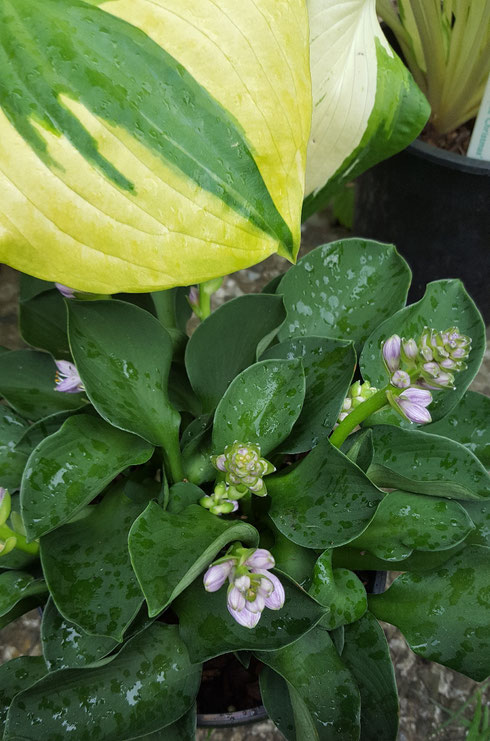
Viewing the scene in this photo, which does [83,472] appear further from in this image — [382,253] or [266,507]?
[382,253]

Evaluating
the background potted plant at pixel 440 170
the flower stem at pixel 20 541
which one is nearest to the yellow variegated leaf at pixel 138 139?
the flower stem at pixel 20 541

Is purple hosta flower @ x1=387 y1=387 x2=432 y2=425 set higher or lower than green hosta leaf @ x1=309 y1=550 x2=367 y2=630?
higher

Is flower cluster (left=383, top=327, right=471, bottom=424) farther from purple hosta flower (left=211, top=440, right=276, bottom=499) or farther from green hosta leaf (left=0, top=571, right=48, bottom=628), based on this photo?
green hosta leaf (left=0, top=571, right=48, bottom=628)

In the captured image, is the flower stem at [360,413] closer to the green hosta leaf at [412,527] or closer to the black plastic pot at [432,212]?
the green hosta leaf at [412,527]

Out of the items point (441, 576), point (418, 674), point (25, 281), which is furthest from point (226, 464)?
point (418, 674)

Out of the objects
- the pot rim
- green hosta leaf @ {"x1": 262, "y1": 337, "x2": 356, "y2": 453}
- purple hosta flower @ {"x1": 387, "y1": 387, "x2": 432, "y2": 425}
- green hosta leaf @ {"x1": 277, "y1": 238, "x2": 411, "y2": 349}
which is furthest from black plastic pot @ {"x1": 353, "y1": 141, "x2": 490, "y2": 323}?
purple hosta flower @ {"x1": 387, "y1": 387, "x2": 432, "y2": 425}

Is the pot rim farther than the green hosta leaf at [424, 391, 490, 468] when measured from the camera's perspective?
Yes
